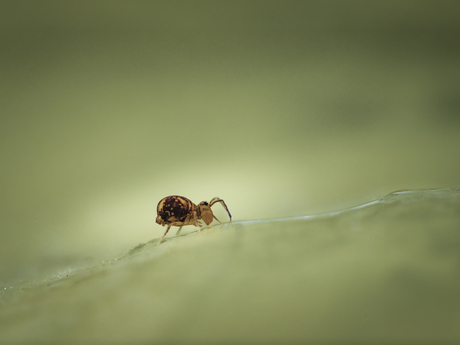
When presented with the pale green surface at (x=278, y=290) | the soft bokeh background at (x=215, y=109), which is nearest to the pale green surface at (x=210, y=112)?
the soft bokeh background at (x=215, y=109)

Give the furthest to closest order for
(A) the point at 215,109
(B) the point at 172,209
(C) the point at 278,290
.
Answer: (A) the point at 215,109, (B) the point at 172,209, (C) the point at 278,290

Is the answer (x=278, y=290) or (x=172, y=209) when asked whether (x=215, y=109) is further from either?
(x=278, y=290)

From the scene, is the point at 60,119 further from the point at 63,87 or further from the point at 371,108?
the point at 371,108

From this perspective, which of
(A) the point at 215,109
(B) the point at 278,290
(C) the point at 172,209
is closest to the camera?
(B) the point at 278,290

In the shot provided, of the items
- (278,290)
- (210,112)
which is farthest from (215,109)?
(278,290)

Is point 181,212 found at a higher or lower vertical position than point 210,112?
lower

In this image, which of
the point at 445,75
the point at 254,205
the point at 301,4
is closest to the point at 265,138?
the point at 254,205

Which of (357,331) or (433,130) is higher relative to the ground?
(433,130)
